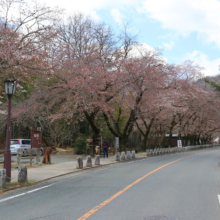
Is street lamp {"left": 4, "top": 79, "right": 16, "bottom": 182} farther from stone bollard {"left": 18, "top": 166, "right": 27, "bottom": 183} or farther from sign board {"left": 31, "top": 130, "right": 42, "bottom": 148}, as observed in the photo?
sign board {"left": 31, "top": 130, "right": 42, "bottom": 148}

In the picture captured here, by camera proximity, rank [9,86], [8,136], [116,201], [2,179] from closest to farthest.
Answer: [116,201] → [2,179] → [8,136] → [9,86]

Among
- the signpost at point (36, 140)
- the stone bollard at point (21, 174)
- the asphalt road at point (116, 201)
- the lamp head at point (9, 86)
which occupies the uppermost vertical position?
the lamp head at point (9, 86)

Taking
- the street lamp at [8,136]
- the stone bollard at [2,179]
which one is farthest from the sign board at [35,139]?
the stone bollard at [2,179]

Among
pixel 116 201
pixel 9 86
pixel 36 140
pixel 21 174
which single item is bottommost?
pixel 116 201

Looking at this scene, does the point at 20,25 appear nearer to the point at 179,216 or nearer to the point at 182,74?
the point at 179,216

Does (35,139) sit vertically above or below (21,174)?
above

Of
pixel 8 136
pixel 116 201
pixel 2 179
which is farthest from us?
pixel 8 136

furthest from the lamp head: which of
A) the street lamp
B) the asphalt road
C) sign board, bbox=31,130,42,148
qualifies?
sign board, bbox=31,130,42,148

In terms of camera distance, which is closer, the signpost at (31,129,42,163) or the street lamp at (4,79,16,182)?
the street lamp at (4,79,16,182)

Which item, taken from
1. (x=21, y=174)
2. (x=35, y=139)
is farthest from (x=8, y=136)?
(x=35, y=139)

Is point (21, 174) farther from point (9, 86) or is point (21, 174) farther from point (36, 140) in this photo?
point (36, 140)

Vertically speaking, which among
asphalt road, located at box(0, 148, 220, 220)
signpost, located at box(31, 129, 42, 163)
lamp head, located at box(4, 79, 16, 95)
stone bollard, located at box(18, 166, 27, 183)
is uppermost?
lamp head, located at box(4, 79, 16, 95)

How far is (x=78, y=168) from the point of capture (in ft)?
53.7

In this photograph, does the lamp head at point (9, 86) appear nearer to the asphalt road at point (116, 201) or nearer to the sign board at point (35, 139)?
the asphalt road at point (116, 201)
